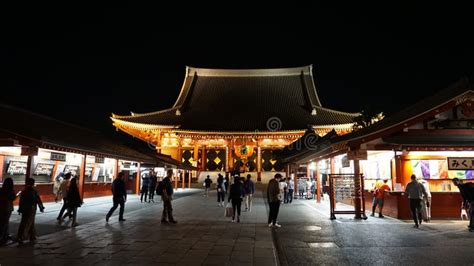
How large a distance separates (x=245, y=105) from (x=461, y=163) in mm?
26985

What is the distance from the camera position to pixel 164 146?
36688 mm

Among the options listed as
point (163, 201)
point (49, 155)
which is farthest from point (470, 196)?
point (49, 155)

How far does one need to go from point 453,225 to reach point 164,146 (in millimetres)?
29759

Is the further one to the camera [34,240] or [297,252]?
[34,240]

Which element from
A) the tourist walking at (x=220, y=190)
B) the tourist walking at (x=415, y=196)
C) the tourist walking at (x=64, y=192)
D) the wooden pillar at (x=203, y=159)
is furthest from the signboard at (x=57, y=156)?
the wooden pillar at (x=203, y=159)

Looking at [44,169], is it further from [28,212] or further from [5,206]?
[5,206]

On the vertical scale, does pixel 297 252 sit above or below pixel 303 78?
below

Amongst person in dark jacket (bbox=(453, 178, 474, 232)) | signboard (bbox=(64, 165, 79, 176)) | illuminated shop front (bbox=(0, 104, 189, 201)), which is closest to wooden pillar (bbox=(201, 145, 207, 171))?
illuminated shop front (bbox=(0, 104, 189, 201))

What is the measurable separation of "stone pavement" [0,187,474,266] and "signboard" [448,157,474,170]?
223 cm

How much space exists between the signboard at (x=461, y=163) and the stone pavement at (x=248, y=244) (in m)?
2.23

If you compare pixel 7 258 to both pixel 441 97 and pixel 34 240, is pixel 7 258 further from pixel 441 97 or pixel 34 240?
pixel 441 97

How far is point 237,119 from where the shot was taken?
35.2 metres

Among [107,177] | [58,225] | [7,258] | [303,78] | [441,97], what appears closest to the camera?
[7,258]

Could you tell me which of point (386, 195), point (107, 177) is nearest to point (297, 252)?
point (386, 195)
